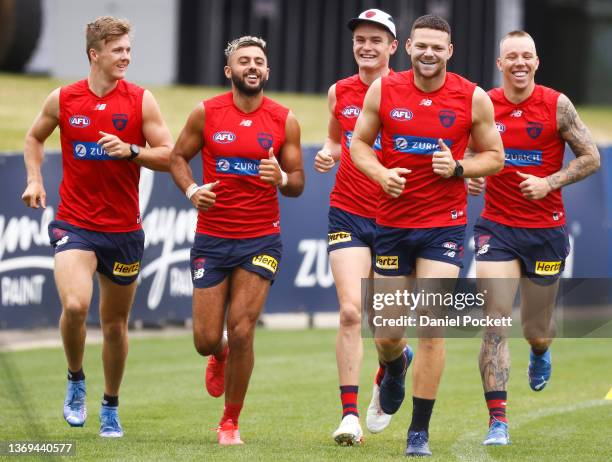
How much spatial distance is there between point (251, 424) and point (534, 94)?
3.10 metres

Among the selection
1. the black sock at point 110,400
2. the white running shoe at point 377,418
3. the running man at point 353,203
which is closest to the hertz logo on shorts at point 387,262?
the running man at point 353,203

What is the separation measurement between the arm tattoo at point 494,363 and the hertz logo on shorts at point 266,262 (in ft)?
4.91

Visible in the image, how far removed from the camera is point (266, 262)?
8930 mm

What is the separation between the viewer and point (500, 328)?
9.15 m

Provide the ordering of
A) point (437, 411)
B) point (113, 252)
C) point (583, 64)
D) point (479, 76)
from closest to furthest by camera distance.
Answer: point (113, 252) < point (437, 411) < point (479, 76) < point (583, 64)

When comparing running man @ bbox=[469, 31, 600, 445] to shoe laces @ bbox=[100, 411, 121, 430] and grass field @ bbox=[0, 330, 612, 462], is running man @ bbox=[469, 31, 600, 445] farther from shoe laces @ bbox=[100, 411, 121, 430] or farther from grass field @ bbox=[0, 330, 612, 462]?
shoe laces @ bbox=[100, 411, 121, 430]

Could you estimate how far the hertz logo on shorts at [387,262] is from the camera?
8.62 metres

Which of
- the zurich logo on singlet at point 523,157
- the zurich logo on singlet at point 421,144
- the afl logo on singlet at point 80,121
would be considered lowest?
the zurich logo on singlet at point 523,157

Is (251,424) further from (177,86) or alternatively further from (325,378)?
(177,86)

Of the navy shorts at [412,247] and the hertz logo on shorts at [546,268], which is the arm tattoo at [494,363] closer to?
the hertz logo on shorts at [546,268]

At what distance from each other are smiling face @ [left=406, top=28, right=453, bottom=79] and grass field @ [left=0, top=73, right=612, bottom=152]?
12.8 metres

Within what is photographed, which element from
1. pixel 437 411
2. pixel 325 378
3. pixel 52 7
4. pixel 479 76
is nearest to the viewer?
pixel 437 411

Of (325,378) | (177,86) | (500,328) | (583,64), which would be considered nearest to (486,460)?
(500,328)

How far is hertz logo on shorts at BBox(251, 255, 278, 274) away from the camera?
8898 mm
